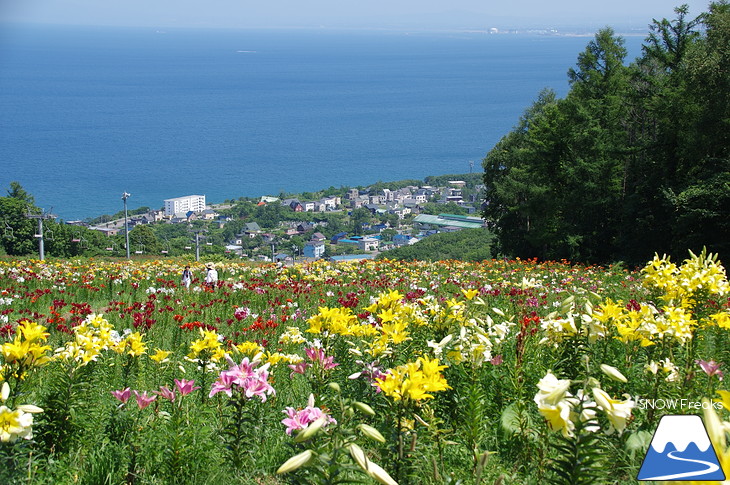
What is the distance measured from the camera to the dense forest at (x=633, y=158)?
19.7 metres

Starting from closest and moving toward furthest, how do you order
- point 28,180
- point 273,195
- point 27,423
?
point 27,423 < point 273,195 < point 28,180

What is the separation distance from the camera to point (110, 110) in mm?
191500

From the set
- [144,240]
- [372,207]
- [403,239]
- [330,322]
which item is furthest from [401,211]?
[330,322]

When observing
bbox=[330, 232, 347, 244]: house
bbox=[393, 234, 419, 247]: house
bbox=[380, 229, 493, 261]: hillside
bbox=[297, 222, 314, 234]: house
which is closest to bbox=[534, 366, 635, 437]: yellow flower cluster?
bbox=[380, 229, 493, 261]: hillside

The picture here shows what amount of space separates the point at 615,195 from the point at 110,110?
19270cm

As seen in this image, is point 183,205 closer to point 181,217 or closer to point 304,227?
point 181,217

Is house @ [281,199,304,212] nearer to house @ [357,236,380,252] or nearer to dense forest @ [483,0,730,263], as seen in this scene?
house @ [357,236,380,252]

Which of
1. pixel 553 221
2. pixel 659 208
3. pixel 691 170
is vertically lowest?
pixel 553 221

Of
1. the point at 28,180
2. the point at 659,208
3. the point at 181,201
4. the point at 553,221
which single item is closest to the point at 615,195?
the point at 553,221

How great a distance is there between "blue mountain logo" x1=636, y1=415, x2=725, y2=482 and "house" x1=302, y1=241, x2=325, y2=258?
55399 millimetres

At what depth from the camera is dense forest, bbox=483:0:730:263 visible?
777 inches

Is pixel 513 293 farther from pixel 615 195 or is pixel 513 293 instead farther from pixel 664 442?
pixel 615 195

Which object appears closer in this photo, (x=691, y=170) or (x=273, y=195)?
(x=691, y=170)

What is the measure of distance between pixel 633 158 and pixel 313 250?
36.5 metres
